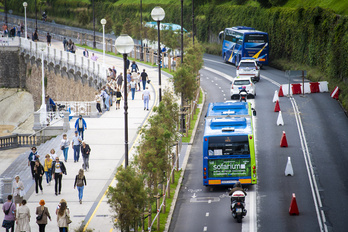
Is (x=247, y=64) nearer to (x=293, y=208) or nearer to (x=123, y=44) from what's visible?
(x=293, y=208)

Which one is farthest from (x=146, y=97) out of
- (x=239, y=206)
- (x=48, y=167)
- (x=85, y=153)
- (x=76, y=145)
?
(x=239, y=206)

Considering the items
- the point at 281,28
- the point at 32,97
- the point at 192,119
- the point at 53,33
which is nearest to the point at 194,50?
the point at 192,119

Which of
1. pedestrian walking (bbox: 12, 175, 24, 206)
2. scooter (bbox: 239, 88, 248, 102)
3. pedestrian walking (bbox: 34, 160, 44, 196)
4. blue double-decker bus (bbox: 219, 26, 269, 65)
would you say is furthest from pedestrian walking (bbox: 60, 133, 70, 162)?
blue double-decker bus (bbox: 219, 26, 269, 65)

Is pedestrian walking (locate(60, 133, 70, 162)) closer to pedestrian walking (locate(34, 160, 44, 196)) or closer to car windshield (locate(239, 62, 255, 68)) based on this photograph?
pedestrian walking (locate(34, 160, 44, 196))

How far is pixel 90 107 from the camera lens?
40656 mm

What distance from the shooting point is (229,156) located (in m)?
25.3

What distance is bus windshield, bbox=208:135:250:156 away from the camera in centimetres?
2520

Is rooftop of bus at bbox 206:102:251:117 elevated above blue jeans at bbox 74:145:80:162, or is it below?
above

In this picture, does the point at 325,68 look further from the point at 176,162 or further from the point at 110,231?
the point at 110,231

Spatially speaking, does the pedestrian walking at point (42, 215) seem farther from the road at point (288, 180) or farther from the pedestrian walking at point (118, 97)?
the pedestrian walking at point (118, 97)

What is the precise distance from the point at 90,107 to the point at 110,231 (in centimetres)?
2035

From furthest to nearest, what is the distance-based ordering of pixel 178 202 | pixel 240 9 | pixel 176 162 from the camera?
pixel 240 9
pixel 176 162
pixel 178 202

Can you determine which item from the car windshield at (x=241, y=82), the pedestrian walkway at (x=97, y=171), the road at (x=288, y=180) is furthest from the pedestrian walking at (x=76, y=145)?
the car windshield at (x=241, y=82)

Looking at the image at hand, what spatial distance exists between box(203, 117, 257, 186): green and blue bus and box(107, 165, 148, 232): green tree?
7916mm
